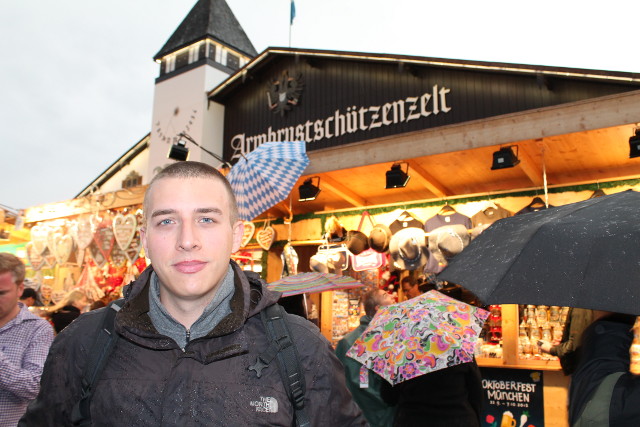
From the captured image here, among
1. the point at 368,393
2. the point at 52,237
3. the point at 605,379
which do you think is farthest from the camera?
the point at 52,237

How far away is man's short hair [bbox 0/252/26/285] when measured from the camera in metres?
3.21

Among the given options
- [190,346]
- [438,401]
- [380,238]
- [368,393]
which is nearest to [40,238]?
[380,238]

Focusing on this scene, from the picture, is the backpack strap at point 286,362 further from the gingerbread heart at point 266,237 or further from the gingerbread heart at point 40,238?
the gingerbread heart at point 40,238

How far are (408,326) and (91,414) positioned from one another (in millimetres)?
2220

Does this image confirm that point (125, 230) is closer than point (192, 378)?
No

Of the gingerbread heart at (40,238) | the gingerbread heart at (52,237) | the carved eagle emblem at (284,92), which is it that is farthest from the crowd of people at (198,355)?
the carved eagle emblem at (284,92)

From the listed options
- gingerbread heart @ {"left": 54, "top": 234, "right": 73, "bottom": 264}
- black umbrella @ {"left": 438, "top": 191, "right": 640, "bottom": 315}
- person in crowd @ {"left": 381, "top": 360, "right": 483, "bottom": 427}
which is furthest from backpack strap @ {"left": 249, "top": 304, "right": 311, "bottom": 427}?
gingerbread heart @ {"left": 54, "top": 234, "right": 73, "bottom": 264}

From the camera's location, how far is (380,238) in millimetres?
7215

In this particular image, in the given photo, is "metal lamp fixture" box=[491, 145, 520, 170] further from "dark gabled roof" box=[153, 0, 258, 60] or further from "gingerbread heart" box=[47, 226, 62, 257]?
"dark gabled roof" box=[153, 0, 258, 60]

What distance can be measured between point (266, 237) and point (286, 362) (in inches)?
285

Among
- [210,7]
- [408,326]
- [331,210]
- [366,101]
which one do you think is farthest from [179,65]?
[408,326]

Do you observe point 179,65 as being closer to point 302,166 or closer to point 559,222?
point 302,166

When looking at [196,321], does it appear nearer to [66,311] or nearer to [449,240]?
[66,311]

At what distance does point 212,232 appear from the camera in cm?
167
